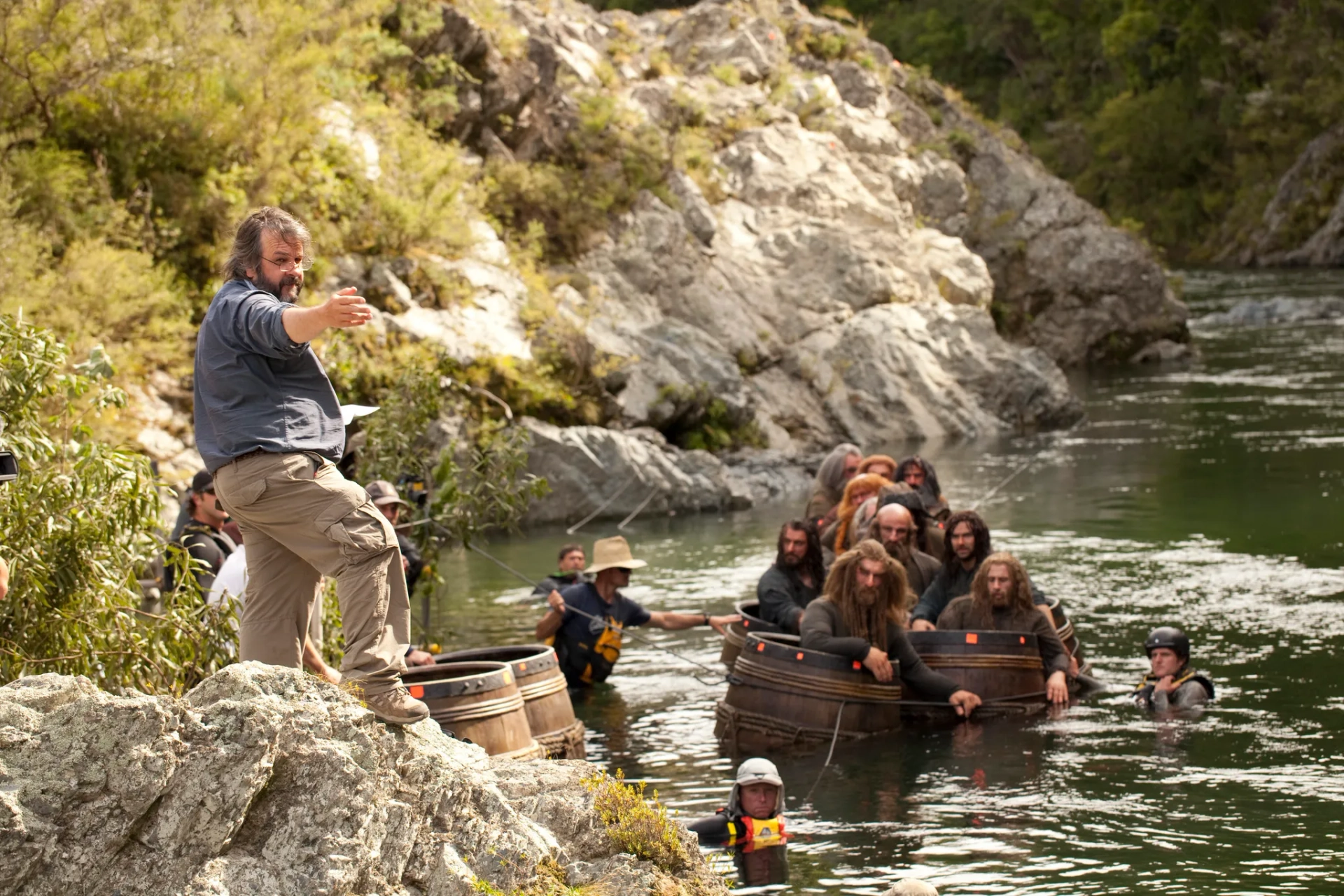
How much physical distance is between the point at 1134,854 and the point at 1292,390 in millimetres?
24763

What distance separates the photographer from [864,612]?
10.8m

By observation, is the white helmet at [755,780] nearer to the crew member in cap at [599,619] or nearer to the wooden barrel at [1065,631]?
the crew member in cap at [599,619]

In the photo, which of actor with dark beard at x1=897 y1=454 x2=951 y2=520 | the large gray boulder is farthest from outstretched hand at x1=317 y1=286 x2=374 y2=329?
the large gray boulder

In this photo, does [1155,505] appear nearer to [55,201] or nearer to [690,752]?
[690,752]

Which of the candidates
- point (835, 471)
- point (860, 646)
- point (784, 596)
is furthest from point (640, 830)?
point (835, 471)

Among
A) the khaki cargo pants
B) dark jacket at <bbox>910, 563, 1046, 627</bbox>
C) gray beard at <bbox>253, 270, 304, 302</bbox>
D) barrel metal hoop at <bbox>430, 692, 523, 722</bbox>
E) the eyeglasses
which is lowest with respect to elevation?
dark jacket at <bbox>910, 563, 1046, 627</bbox>

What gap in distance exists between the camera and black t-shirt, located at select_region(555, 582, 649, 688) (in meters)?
12.5

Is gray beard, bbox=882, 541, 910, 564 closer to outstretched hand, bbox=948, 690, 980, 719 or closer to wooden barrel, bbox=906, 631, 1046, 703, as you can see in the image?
wooden barrel, bbox=906, 631, 1046, 703

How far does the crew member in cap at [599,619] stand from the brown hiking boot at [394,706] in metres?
6.80

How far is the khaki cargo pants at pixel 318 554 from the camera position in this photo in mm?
5453

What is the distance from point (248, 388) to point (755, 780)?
4077mm

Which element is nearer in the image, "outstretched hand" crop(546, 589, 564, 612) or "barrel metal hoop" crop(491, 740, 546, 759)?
"barrel metal hoop" crop(491, 740, 546, 759)

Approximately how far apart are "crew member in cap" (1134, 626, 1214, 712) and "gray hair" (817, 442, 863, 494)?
11.7ft

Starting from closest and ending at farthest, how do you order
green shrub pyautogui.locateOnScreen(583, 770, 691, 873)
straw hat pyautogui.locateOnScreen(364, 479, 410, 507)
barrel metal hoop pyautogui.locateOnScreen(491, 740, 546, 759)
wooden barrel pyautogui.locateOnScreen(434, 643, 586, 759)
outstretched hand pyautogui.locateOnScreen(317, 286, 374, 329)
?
outstretched hand pyautogui.locateOnScreen(317, 286, 374, 329) < green shrub pyautogui.locateOnScreen(583, 770, 691, 873) < barrel metal hoop pyautogui.locateOnScreen(491, 740, 546, 759) < wooden barrel pyautogui.locateOnScreen(434, 643, 586, 759) < straw hat pyautogui.locateOnScreen(364, 479, 410, 507)
